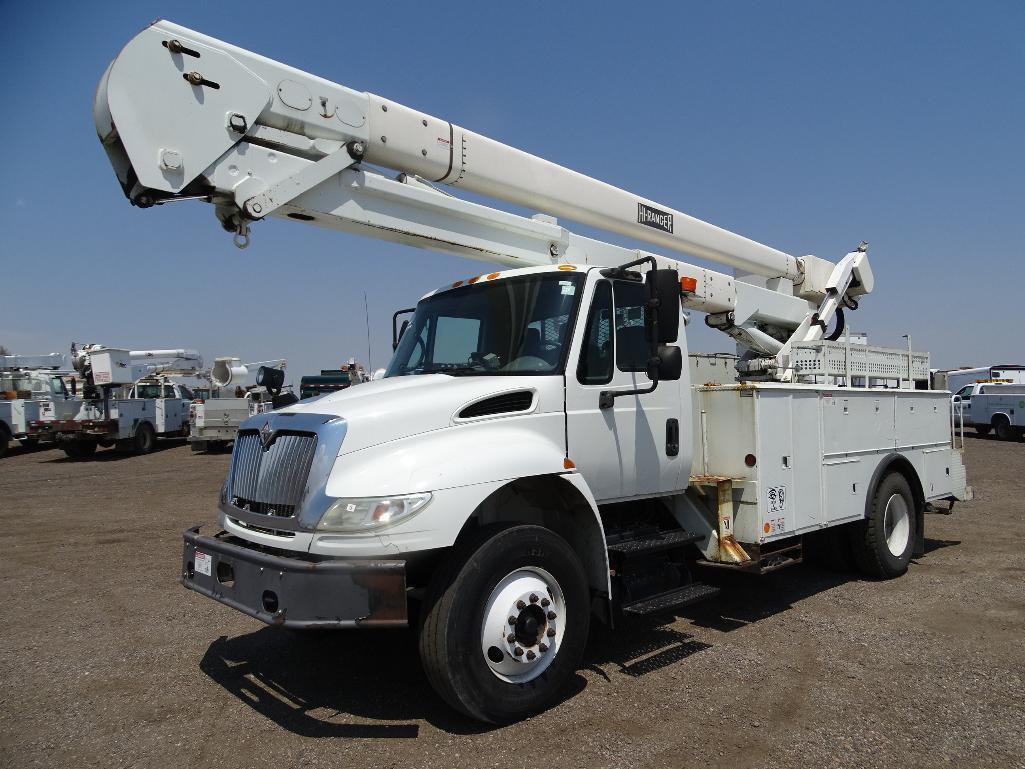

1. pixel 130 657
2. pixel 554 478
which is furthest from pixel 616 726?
pixel 130 657

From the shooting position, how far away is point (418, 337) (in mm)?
5309

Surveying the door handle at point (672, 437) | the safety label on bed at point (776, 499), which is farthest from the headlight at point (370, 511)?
the safety label on bed at point (776, 499)

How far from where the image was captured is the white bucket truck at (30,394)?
21.0 m

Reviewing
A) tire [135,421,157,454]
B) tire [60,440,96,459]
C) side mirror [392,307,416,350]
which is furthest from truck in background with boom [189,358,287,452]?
side mirror [392,307,416,350]

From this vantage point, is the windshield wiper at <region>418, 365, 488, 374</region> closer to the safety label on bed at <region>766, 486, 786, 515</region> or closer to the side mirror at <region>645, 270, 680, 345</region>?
the side mirror at <region>645, 270, 680, 345</region>

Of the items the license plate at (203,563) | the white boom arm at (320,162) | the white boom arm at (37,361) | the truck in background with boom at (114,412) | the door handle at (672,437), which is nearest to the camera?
the license plate at (203,563)

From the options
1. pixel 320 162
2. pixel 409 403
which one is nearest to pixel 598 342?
pixel 409 403

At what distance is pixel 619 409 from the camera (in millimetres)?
4746

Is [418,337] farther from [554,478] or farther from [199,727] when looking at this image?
[199,727]

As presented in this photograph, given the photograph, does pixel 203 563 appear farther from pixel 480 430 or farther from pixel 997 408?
pixel 997 408

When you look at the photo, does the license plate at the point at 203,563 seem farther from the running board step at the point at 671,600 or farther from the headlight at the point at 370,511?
the running board step at the point at 671,600

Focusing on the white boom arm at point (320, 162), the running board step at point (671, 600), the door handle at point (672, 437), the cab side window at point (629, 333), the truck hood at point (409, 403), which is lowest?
the running board step at point (671, 600)

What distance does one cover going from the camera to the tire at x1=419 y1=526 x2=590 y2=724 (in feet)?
11.9

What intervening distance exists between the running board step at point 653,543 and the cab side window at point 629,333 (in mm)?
1178
